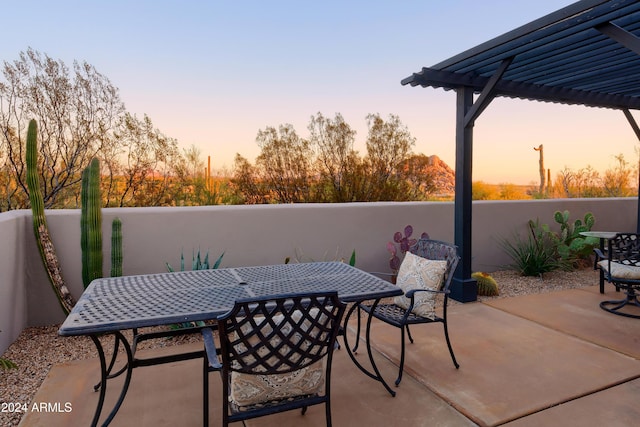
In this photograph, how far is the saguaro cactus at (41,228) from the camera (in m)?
3.54

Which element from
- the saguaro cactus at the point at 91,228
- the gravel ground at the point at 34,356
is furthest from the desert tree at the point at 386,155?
the saguaro cactus at the point at 91,228

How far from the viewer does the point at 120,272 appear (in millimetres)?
3695

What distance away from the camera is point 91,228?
11.9ft

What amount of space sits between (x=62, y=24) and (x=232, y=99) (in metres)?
3.71

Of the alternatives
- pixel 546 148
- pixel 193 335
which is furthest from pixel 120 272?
pixel 546 148

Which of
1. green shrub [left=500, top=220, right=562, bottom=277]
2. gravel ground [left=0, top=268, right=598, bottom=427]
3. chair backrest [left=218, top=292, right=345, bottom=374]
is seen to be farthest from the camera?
green shrub [left=500, top=220, right=562, bottom=277]

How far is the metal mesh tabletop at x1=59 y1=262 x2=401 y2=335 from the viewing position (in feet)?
6.11

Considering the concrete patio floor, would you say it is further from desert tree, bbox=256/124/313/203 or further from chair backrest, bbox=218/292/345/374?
desert tree, bbox=256/124/313/203

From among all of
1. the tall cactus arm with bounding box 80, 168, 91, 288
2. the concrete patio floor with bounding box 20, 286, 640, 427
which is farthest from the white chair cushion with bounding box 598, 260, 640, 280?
the tall cactus arm with bounding box 80, 168, 91, 288

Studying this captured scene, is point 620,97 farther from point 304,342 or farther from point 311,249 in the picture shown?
point 304,342

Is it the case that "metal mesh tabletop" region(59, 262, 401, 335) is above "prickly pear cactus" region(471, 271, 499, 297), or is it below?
above

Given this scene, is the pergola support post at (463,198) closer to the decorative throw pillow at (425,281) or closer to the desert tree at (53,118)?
the decorative throw pillow at (425,281)

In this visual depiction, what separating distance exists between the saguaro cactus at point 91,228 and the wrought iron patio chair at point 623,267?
4.75 m

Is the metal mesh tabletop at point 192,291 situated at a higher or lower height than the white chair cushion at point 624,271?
higher
